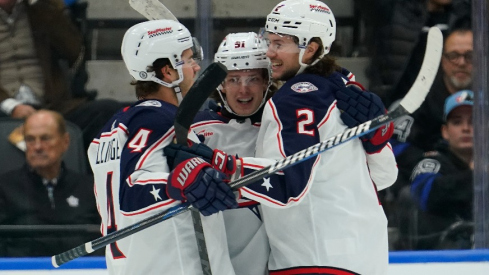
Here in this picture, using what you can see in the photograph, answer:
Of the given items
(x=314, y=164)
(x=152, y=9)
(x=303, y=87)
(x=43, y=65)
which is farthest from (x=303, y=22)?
(x=43, y=65)

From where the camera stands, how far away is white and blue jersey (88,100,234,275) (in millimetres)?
2170

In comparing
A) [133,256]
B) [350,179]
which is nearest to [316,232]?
[350,179]

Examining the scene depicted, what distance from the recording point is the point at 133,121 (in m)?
2.23

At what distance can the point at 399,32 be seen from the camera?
12.9 feet

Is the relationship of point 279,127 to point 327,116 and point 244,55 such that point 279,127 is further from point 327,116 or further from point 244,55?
point 244,55

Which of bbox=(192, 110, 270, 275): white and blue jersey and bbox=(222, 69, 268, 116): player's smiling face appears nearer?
bbox=(192, 110, 270, 275): white and blue jersey

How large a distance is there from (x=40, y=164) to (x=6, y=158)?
0.51 feet

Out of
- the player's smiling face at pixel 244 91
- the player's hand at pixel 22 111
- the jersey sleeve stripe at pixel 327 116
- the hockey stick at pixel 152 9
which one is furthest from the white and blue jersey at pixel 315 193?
the player's hand at pixel 22 111

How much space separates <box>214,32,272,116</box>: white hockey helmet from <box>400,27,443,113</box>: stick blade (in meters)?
0.57

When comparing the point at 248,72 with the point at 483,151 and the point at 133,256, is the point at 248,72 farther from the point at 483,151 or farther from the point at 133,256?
the point at 483,151

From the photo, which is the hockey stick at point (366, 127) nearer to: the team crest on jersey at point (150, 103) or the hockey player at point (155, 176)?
the hockey player at point (155, 176)

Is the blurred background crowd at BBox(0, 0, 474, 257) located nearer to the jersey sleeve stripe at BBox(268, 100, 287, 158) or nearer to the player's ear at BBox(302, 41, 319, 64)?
the player's ear at BBox(302, 41, 319, 64)

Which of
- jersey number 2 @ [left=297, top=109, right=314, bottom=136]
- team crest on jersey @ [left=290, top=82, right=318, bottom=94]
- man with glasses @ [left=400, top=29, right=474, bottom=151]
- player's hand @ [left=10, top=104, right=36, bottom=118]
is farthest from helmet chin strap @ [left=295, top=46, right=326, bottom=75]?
player's hand @ [left=10, top=104, right=36, bottom=118]

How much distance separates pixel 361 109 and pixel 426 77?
0.69ft
